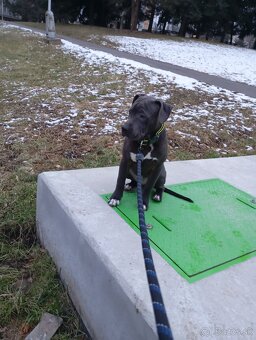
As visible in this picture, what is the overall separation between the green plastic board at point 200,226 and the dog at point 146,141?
206 millimetres

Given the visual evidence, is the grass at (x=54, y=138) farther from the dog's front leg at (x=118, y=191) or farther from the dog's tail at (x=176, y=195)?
the dog's tail at (x=176, y=195)

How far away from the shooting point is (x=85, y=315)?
214cm

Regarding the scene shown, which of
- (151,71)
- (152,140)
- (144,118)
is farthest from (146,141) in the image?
(151,71)

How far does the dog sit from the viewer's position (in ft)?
7.33

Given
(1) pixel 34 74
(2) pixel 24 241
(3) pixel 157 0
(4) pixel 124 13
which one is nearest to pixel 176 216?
(2) pixel 24 241

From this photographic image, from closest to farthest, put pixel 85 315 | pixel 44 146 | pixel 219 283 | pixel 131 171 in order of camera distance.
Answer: pixel 219 283, pixel 85 315, pixel 131 171, pixel 44 146

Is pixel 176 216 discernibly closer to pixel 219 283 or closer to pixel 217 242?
pixel 217 242

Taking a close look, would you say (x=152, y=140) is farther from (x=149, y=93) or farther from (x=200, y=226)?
(x=149, y=93)

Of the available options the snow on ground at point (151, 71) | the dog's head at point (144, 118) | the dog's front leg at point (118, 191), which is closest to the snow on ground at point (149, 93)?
the snow on ground at point (151, 71)

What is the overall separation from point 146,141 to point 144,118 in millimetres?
187

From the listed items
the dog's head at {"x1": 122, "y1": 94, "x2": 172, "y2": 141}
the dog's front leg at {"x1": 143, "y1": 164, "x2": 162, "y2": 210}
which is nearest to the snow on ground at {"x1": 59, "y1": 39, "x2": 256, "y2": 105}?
the dog's front leg at {"x1": 143, "y1": 164, "x2": 162, "y2": 210}

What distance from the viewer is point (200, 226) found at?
2500 mm

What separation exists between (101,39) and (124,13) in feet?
62.3

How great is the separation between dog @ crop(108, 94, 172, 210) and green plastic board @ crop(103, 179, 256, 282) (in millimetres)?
206
